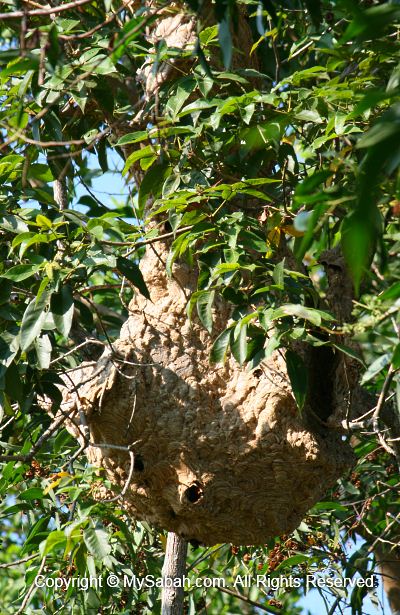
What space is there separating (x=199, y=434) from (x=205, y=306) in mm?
478

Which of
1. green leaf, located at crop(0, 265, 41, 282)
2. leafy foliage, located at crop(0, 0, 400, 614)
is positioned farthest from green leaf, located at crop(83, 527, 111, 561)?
green leaf, located at crop(0, 265, 41, 282)

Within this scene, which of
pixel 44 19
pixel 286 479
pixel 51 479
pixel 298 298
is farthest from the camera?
pixel 51 479

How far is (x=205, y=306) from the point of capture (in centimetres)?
271

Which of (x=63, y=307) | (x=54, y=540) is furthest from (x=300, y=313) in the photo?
(x=54, y=540)

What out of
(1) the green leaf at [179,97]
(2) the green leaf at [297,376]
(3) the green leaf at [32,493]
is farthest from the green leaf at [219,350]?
(3) the green leaf at [32,493]

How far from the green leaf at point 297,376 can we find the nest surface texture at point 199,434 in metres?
0.32

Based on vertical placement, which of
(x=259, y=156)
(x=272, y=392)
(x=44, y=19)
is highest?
(x=44, y=19)

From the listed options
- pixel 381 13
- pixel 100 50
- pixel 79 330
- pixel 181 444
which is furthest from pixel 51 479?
pixel 381 13

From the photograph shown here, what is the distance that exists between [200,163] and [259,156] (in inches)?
7.5

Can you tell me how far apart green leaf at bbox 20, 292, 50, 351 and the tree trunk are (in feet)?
4.54

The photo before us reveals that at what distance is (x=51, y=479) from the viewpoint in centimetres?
353

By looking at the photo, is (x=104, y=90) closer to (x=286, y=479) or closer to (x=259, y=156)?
(x=259, y=156)

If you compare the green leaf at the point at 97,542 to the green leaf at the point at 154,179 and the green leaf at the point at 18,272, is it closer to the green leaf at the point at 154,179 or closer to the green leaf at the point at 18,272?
the green leaf at the point at 18,272

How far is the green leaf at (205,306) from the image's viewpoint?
2.69 metres
